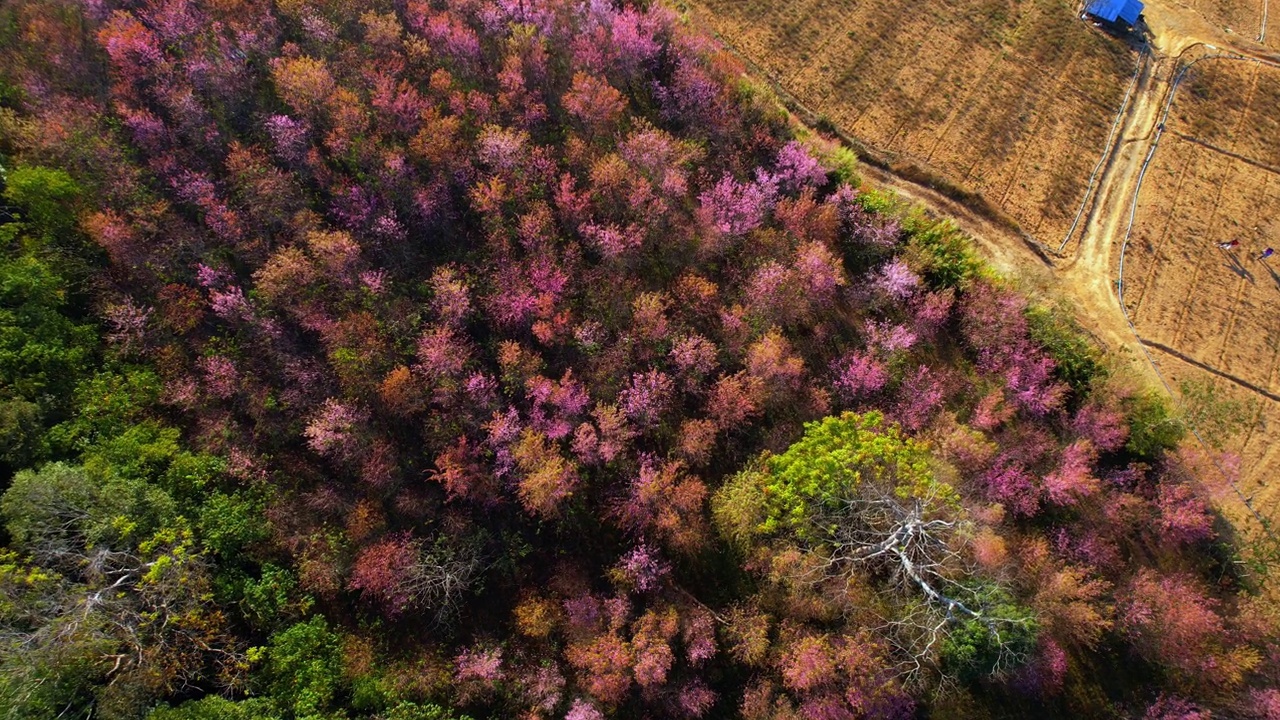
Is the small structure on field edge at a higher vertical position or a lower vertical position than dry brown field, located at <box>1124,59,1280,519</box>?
higher

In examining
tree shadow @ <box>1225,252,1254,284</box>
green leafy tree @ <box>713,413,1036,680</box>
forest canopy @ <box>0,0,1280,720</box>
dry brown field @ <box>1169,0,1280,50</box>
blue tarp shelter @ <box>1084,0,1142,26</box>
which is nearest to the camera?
green leafy tree @ <box>713,413,1036,680</box>

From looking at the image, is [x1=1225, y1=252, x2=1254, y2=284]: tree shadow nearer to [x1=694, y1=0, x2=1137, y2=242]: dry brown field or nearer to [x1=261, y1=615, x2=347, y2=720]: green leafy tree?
[x1=694, y1=0, x2=1137, y2=242]: dry brown field

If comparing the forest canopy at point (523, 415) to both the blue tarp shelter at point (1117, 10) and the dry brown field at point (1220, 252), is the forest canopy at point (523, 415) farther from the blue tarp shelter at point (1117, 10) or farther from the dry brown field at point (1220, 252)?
the blue tarp shelter at point (1117, 10)

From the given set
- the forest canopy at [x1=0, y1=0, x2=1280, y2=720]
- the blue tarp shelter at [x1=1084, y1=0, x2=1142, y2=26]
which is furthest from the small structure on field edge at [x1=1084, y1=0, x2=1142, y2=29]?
the forest canopy at [x1=0, y1=0, x2=1280, y2=720]

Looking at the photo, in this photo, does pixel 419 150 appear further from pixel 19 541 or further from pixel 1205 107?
pixel 1205 107

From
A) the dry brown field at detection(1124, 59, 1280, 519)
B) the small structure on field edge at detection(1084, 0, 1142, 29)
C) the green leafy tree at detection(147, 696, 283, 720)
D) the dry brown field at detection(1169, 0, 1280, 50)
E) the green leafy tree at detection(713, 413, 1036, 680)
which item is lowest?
the green leafy tree at detection(147, 696, 283, 720)

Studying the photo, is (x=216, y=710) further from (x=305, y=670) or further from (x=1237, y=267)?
(x=1237, y=267)
